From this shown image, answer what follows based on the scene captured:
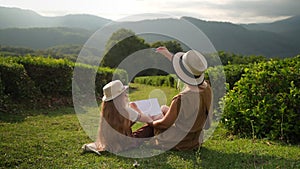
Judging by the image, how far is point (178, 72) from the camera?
520 centimetres

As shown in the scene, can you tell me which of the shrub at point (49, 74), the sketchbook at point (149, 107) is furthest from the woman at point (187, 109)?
the shrub at point (49, 74)

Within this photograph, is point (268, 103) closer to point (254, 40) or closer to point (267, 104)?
point (267, 104)

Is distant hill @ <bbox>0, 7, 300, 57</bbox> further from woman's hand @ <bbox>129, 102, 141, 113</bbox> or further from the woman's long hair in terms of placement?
the woman's long hair

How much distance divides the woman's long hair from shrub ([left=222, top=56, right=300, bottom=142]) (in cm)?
247

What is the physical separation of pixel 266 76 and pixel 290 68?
58cm

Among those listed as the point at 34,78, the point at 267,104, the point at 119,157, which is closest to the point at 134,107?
the point at 119,157

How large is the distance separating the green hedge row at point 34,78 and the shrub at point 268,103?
22.5 ft

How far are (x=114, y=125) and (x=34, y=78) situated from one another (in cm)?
765

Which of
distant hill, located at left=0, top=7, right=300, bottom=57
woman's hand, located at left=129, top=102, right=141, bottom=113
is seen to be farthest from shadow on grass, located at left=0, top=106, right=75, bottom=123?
distant hill, located at left=0, top=7, right=300, bottom=57

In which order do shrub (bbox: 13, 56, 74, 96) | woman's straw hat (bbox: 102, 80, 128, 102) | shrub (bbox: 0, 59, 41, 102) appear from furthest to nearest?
shrub (bbox: 13, 56, 74, 96), shrub (bbox: 0, 59, 41, 102), woman's straw hat (bbox: 102, 80, 128, 102)

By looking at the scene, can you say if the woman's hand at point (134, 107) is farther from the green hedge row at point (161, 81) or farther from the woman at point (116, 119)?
the green hedge row at point (161, 81)

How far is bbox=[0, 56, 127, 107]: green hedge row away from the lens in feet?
34.1

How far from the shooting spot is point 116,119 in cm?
559

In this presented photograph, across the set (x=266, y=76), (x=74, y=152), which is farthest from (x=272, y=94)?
(x=74, y=152)
